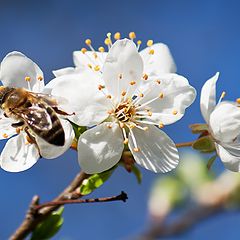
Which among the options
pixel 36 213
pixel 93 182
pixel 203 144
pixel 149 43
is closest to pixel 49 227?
pixel 36 213

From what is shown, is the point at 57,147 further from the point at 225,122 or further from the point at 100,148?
the point at 225,122

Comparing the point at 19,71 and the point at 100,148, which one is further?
the point at 19,71

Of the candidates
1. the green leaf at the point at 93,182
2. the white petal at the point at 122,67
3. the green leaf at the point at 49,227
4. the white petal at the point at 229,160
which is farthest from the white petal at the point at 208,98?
the green leaf at the point at 49,227

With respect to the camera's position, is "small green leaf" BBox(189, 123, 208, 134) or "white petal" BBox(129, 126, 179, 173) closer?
"white petal" BBox(129, 126, 179, 173)

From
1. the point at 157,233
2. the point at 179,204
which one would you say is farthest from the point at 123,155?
the point at 179,204

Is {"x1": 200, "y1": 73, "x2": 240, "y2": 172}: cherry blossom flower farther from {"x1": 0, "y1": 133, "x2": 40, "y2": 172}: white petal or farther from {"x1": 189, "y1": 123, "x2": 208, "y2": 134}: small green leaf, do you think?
{"x1": 0, "y1": 133, "x2": 40, "y2": 172}: white petal

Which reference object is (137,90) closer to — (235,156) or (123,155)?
(123,155)

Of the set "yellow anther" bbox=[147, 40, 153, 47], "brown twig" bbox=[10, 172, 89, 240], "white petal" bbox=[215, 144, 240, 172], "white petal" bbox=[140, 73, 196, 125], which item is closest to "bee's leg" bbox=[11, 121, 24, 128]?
"brown twig" bbox=[10, 172, 89, 240]
